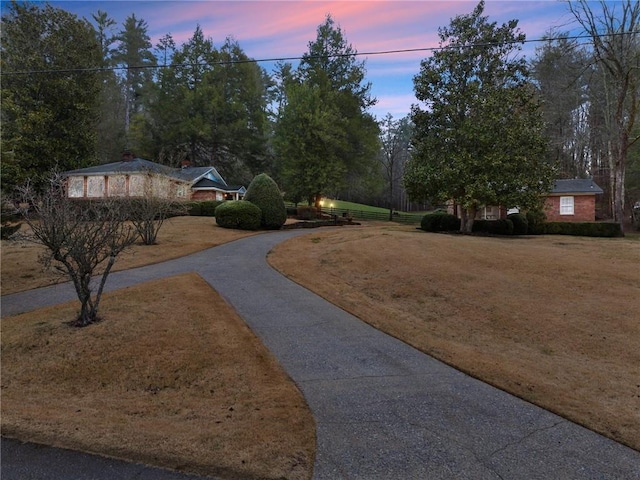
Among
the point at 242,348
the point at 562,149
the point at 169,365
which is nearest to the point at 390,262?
the point at 242,348

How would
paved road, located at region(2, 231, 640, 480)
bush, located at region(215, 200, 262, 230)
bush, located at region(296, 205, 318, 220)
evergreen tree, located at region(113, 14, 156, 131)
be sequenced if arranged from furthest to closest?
evergreen tree, located at region(113, 14, 156, 131) → bush, located at region(296, 205, 318, 220) → bush, located at region(215, 200, 262, 230) → paved road, located at region(2, 231, 640, 480)

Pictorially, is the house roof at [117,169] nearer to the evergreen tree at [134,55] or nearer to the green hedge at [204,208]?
the green hedge at [204,208]

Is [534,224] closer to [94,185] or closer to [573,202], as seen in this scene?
[573,202]

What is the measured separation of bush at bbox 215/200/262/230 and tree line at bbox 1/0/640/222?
737 cm

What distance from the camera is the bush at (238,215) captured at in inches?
810

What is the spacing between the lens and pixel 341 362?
4.78 metres

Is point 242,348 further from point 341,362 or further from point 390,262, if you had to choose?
point 390,262

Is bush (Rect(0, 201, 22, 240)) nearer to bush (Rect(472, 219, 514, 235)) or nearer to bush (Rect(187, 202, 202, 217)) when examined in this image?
bush (Rect(187, 202, 202, 217))

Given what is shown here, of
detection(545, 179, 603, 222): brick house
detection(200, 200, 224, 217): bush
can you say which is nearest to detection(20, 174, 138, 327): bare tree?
detection(200, 200, 224, 217): bush

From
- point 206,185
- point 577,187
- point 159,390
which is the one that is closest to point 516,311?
point 159,390

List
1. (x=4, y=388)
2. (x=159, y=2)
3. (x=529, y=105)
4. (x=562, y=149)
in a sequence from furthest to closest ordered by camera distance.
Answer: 1. (x=562, y=149)
2. (x=529, y=105)
3. (x=159, y=2)
4. (x=4, y=388)

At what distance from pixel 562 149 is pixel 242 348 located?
42046mm

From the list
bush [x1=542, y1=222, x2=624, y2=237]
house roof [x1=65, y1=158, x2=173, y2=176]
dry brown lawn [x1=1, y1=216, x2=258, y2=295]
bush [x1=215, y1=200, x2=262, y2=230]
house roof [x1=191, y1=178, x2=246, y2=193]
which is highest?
house roof [x1=65, y1=158, x2=173, y2=176]

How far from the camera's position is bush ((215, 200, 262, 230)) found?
20.6 meters
